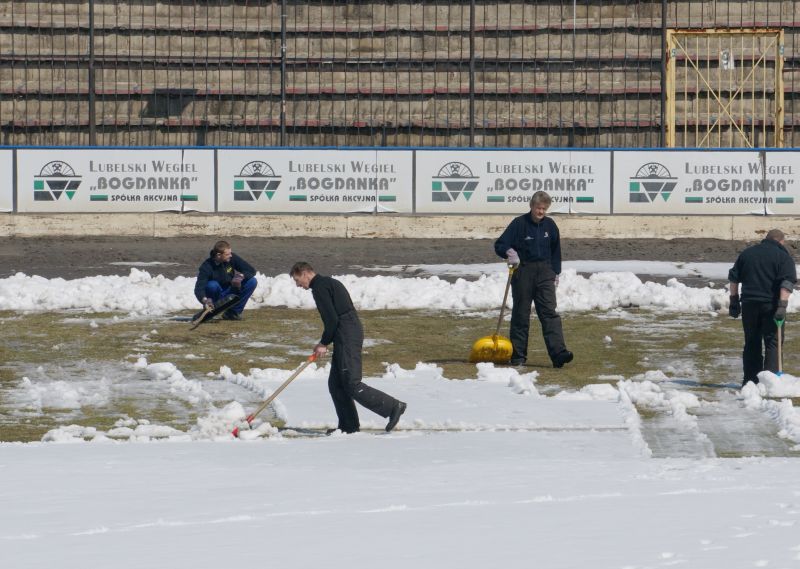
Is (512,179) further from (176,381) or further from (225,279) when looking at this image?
(176,381)

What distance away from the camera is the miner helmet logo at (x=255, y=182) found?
89.3 ft

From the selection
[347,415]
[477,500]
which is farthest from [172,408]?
[477,500]

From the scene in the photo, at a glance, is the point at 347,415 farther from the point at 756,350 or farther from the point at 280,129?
the point at 280,129

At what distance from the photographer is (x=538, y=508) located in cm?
827

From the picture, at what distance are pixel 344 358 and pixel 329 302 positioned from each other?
1.47 ft

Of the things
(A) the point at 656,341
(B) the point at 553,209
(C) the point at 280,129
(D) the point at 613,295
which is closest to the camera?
(A) the point at 656,341

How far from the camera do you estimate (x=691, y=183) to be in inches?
1062

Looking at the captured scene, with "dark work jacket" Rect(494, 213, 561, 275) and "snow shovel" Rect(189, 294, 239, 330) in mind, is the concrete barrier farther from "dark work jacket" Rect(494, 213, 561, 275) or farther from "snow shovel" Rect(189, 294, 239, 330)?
"dark work jacket" Rect(494, 213, 561, 275)

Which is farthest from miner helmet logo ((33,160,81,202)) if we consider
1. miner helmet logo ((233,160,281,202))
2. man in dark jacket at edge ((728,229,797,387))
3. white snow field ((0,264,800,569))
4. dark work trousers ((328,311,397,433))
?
dark work trousers ((328,311,397,433))

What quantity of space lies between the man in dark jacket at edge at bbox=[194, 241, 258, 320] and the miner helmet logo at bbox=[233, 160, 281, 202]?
9.70 m

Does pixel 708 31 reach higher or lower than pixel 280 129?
→ higher

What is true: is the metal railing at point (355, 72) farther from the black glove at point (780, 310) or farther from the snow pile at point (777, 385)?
the snow pile at point (777, 385)

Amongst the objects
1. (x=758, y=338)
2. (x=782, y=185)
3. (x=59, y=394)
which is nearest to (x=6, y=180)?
(x=782, y=185)

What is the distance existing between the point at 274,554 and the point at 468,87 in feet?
83.0
